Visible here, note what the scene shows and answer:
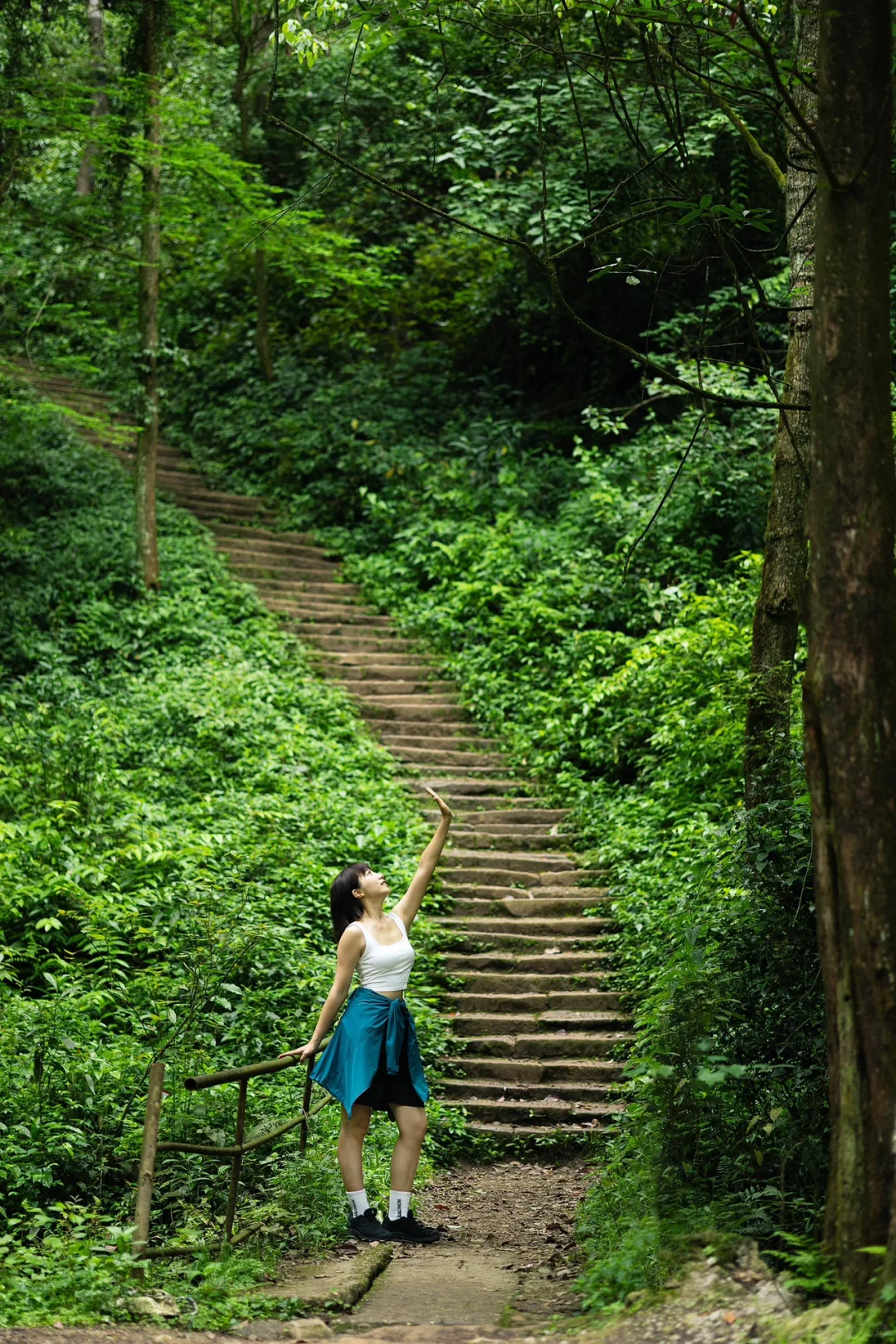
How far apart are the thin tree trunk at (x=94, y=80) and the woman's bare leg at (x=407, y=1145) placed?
13655 millimetres

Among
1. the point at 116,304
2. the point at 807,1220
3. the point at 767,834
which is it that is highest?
the point at 116,304

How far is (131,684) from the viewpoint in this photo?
1209 centimetres

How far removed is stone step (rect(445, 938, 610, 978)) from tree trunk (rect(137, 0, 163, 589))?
22.9 feet

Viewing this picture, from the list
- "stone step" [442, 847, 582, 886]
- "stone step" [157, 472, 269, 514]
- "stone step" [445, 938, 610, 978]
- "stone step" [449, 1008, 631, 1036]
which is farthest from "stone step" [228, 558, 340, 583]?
"stone step" [449, 1008, 631, 1036]

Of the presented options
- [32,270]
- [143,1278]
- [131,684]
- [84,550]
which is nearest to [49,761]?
[131,684]

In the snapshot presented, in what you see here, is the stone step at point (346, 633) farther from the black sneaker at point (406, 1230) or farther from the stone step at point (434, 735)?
the black sneaker at point (406, 1230)

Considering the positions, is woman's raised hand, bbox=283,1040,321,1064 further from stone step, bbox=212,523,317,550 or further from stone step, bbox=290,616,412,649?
stone step, bbox=212,523,317,550

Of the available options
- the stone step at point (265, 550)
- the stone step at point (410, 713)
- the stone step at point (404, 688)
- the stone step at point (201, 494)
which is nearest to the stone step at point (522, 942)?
the stone step at point (410, 713)

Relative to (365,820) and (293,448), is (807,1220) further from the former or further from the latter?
(293,448)

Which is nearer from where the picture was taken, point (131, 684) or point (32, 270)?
point (131, 684)

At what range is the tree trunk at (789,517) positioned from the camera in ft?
20.7

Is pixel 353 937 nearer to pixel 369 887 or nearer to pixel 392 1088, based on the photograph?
pixel 369 887

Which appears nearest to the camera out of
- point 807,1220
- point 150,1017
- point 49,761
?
point 807,1220

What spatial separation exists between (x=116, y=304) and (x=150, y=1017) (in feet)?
39.2
